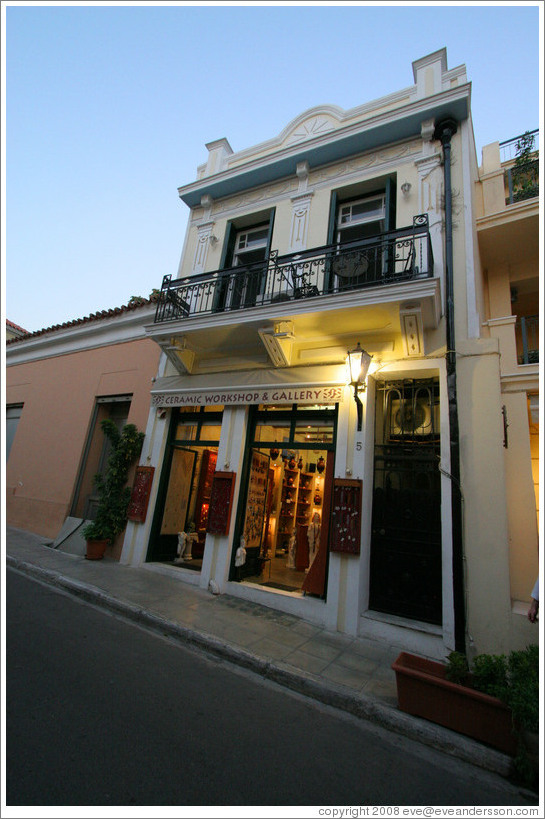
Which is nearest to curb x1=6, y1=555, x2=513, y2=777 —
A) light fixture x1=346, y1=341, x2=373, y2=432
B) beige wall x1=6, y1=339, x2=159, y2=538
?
light fixture x1=346, y1=341, x2=373, y2=432

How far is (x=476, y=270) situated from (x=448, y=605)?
506cm

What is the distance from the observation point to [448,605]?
4727mm

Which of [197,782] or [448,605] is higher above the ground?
[448,605]

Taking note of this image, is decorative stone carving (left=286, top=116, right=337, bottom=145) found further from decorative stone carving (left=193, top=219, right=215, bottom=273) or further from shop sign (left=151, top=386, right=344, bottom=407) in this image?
shop sign (left=151, top=386, right=344, bottom=407)

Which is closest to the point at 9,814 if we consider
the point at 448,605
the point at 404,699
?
the point at 404,699

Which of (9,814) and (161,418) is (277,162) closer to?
(161,418)

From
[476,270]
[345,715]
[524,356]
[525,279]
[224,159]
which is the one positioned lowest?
[345,715]

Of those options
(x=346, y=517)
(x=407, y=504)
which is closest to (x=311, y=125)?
(x=407, y=504)

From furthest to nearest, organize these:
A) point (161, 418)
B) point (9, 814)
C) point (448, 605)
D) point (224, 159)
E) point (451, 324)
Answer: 1. point (224, 159)
2. point (161, 418)
3. point (451, 324)
4. point (448, 605)
5. point (9, 814)

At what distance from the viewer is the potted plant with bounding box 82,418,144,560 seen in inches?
311

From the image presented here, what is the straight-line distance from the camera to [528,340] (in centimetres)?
662

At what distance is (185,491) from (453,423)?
19.6 ft

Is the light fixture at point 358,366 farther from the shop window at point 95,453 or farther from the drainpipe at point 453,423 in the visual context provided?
the shop window at point 95,453

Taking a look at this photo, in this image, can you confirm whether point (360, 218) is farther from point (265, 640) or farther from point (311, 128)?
point (265, 640)
